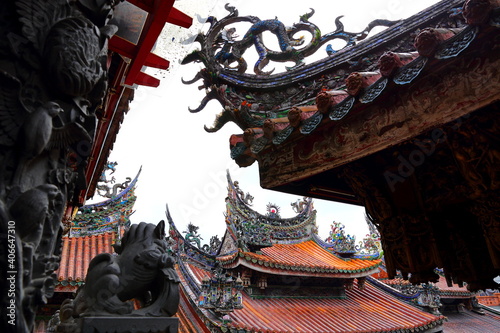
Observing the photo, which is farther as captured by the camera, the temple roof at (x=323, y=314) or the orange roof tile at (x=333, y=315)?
A: the orange roof tile at (x=333, y=315)

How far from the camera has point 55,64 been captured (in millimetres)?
1327

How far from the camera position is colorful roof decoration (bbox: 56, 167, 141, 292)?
7.88 m

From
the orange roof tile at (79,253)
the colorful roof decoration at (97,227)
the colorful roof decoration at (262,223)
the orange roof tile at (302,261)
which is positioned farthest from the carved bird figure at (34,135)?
the colorful roof decoration at (262,223)

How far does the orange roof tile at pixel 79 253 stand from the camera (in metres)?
6.43

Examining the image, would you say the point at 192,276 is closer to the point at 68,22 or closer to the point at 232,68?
the point at 232,68

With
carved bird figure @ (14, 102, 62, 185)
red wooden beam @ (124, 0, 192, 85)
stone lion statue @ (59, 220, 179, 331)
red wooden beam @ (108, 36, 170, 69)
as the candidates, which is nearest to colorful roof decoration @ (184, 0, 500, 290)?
red wooden beam @ (124, 0, 192, 85)

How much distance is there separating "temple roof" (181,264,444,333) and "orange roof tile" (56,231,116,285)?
2139 mm

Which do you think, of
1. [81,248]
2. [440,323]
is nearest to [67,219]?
[81,248]

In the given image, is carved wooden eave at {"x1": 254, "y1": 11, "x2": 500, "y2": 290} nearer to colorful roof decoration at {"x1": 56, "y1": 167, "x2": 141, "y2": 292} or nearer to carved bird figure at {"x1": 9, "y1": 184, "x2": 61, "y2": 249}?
carved bird figure at {"x1": 9, "y1": 184, "x2": 61, "y2": 249}

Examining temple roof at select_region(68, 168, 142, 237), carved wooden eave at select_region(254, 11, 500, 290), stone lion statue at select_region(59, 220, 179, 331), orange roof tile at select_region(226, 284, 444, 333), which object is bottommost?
orange roof tile at select_region(226, 284, 444, 333)

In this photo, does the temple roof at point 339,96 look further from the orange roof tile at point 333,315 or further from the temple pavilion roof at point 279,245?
the temple pavilion roof at point 279,245

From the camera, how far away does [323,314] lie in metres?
8.73

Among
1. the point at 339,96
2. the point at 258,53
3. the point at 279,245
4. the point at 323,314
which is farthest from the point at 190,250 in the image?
the point at 339,96

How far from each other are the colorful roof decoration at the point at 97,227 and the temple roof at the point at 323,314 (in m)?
2.16
